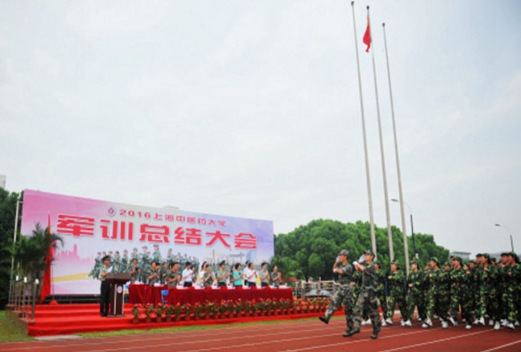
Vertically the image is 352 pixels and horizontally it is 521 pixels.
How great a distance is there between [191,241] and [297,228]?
3266 centimetres

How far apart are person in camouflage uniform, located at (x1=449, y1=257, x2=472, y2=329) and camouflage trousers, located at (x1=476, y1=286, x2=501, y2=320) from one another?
0.28m

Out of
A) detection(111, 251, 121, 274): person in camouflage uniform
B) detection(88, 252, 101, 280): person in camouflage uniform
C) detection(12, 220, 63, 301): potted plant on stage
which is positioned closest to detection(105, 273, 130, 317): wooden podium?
detection(12, 220, 63, 301): potted plant on stage

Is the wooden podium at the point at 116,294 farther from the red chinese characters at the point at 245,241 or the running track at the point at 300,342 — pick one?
the red chinese characters at the point at 245,241

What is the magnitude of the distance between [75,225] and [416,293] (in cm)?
1314

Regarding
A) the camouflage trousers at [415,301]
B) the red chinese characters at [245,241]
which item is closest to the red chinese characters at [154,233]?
the red chinese characters at [245,241]

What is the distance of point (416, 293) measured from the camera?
10867 mm

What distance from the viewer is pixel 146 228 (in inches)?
789

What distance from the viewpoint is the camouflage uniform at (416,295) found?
1082cm

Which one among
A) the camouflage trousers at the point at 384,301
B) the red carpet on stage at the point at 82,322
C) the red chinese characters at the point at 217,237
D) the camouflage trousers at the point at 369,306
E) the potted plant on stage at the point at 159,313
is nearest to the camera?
the camouflage trousers at the point at 369,306

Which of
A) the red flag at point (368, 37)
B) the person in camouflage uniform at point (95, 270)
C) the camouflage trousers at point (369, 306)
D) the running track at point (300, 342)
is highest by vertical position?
the red flag at point (368, 37)

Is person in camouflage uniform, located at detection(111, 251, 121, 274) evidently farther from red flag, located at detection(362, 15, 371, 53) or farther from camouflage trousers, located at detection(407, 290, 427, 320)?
red flag, located at detection(362, 15, 371, 53)

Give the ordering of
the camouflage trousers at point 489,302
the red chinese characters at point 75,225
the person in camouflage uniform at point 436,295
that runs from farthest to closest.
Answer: the red chinese characters at point 75,225 → the person in camouflage uniform at point 436,295 → the camouflage trousers at point 489,302

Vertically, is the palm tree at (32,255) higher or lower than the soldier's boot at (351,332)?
higher

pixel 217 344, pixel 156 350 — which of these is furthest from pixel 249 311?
pixel 156 350
